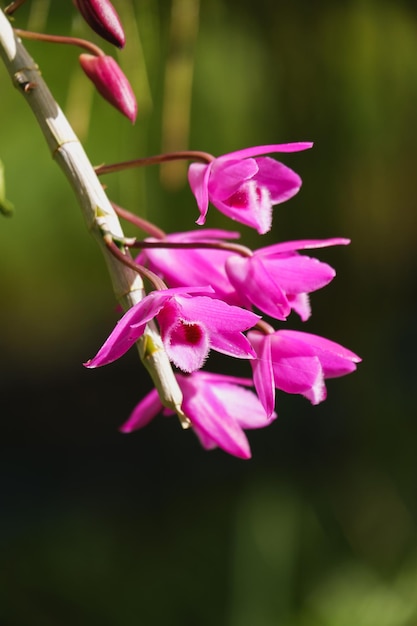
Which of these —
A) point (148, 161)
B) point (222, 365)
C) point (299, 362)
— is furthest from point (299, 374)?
point (222, 365)

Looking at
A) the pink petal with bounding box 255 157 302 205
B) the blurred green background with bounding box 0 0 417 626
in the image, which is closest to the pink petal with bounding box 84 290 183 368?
the pink petal with bounding box 255 157 302 205

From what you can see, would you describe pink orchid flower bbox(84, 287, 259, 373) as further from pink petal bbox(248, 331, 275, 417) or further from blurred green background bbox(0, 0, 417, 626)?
blurred green background bbox(0, 0, 417, 626)

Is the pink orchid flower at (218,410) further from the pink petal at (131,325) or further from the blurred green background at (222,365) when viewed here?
the blurred green background at (222,365)

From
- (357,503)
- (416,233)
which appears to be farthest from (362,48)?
(357,503)

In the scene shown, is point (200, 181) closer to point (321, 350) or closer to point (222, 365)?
point (321, 350)

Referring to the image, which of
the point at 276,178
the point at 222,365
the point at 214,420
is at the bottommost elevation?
the point at 222,365

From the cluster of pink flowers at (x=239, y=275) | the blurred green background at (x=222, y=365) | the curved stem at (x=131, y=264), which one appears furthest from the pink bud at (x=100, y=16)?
the blurred green background at (x=222, y=365)
